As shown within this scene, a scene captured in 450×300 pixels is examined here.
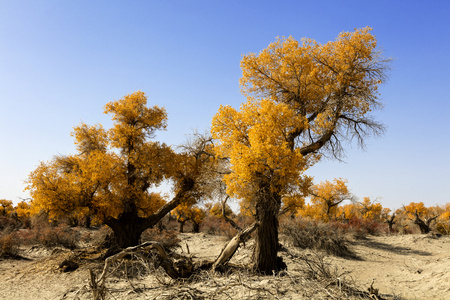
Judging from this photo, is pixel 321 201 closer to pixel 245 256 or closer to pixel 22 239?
pixel 245 256

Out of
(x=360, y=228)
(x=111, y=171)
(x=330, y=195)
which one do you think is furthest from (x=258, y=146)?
(x=330, y=195)

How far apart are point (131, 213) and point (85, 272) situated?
4185 mm

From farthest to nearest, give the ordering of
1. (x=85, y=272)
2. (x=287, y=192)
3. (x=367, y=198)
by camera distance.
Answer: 1. (x=367, y=198)
2. (x=85, y=272)
3. (x=287, y=192)

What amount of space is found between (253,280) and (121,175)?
1079cm

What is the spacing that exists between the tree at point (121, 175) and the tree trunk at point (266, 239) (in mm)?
6349

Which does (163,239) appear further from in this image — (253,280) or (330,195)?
(330,195)

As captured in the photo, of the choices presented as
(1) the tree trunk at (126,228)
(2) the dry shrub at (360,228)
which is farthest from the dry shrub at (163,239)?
(2) the dry shrub at (360,228)

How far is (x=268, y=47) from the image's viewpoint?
42.9 feet

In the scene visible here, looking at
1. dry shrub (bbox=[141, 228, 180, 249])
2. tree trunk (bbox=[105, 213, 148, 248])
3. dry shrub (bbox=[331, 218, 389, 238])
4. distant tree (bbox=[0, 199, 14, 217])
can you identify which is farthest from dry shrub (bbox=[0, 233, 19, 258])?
distant tree (bbox=[0, 199, 14, 217])

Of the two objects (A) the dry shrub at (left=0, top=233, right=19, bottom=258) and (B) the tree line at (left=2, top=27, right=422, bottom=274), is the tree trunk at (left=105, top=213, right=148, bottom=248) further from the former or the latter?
(A) the dry shrub at (left=0, top=233, right=19, bottom=258)

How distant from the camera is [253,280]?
632 centimetres

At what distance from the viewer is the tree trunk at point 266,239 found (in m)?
10.1

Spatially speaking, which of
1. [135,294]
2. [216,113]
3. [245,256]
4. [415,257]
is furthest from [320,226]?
[135,294]

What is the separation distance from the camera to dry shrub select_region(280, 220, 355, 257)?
624 inches
